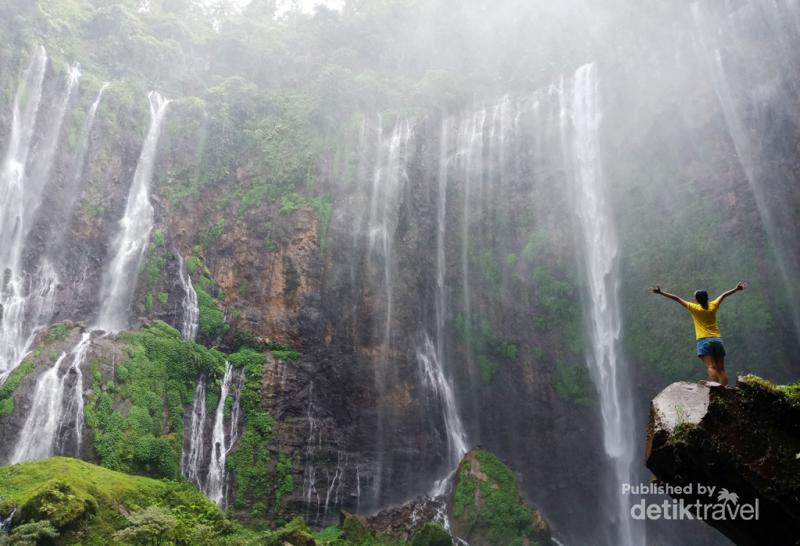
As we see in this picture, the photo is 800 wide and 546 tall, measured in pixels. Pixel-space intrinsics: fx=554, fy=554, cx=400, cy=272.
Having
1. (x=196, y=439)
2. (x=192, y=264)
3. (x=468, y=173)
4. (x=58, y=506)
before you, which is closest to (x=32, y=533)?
(x=58, y=506)

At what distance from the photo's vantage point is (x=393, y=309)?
1981 cm

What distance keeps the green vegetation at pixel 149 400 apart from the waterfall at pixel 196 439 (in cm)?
28

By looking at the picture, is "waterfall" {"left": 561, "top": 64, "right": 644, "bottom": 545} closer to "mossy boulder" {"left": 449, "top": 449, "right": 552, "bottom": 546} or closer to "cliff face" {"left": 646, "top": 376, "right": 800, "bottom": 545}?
"mossy boulder" {"left": 449, "top": 449, "right": 552, "bottom": 546}

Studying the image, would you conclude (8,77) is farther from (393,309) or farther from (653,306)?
(653,306)

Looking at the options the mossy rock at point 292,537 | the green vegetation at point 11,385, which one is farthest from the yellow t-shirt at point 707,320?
the green vegetation at point 11,385

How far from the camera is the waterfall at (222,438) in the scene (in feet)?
49.9

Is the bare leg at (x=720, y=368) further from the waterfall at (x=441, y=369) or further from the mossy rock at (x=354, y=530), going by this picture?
the waterfall at (x=441, y=369)

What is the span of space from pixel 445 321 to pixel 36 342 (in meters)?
12.9

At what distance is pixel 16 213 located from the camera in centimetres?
1753

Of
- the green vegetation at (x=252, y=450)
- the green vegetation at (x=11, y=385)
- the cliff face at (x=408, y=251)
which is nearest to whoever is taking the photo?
the green vegetation at (x=11, y=385)

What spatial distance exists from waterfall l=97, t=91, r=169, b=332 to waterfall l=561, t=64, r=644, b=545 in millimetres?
15500

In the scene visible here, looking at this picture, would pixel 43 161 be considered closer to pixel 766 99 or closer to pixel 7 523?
pixel 7 523

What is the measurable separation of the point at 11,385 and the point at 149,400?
3155mm

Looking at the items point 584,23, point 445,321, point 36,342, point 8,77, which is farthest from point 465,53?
point 36,342
